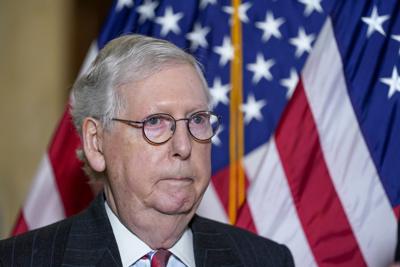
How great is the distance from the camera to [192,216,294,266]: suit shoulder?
105 inches

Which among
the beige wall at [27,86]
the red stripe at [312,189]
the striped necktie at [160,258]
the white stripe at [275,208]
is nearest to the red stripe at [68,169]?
the white stripe at [275,208]

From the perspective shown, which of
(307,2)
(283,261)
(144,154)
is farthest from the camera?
(307,2)

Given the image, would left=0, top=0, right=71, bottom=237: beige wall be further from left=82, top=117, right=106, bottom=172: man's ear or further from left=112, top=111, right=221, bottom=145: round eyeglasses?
left=112, top=111, right=221, bottom=145: round eyeglasses

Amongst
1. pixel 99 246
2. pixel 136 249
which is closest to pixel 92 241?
pixel 99 246

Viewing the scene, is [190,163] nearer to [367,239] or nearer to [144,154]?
[144,154]

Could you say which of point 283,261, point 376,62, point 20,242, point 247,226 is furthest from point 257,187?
point 20,242

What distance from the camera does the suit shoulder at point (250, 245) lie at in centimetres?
267

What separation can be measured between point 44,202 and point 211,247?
3.16ft

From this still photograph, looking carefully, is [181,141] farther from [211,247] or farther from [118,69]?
[211,247]

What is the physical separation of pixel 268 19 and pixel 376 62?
1.56ft

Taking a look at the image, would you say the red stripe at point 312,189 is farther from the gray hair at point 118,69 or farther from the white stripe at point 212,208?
the gray hair at point 118,69

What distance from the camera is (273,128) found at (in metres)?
3.29

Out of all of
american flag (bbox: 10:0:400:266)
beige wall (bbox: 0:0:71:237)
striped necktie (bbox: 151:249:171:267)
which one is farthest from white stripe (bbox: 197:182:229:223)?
beige wall (bbox: 0:0:71:237)

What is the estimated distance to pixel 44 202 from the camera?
3.32 m
